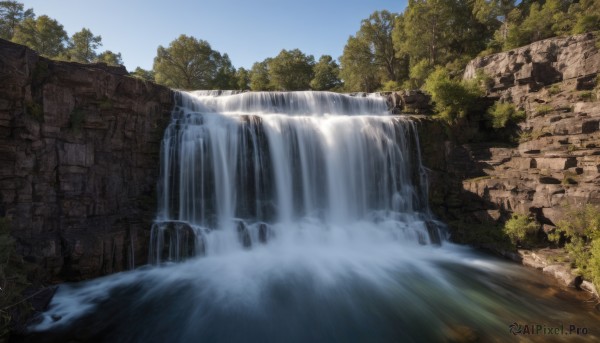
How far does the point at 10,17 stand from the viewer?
107 feet

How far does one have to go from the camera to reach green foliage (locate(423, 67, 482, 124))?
1819 centimetres

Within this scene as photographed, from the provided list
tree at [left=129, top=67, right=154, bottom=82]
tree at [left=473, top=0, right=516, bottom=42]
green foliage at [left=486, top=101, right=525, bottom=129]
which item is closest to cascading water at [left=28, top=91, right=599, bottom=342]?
green foliage at [left=486, top=101, right=525, bottom=129]

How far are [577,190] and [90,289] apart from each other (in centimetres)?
1864

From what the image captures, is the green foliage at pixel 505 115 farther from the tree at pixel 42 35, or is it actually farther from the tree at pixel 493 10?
the tree at pixel 42 35

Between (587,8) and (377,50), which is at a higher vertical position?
(377,50)

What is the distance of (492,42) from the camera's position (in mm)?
27797

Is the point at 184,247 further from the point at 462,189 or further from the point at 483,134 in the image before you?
the point at 483,134

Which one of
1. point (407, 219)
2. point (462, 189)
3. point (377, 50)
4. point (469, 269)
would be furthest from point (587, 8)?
point (469, 269)

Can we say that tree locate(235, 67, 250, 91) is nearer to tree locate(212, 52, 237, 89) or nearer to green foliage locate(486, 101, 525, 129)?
tree locate(212, 52, 237, 89)

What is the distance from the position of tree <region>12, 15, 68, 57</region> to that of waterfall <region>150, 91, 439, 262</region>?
87.4ft

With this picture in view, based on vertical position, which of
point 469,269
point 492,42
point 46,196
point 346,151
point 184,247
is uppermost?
point 492,42

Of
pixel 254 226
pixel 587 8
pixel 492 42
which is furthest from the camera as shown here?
pixel 492 42

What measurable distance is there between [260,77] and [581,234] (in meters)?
35.5

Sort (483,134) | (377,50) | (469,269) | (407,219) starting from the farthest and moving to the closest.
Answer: (377,50), (483,134), (407,219), (469,269)
